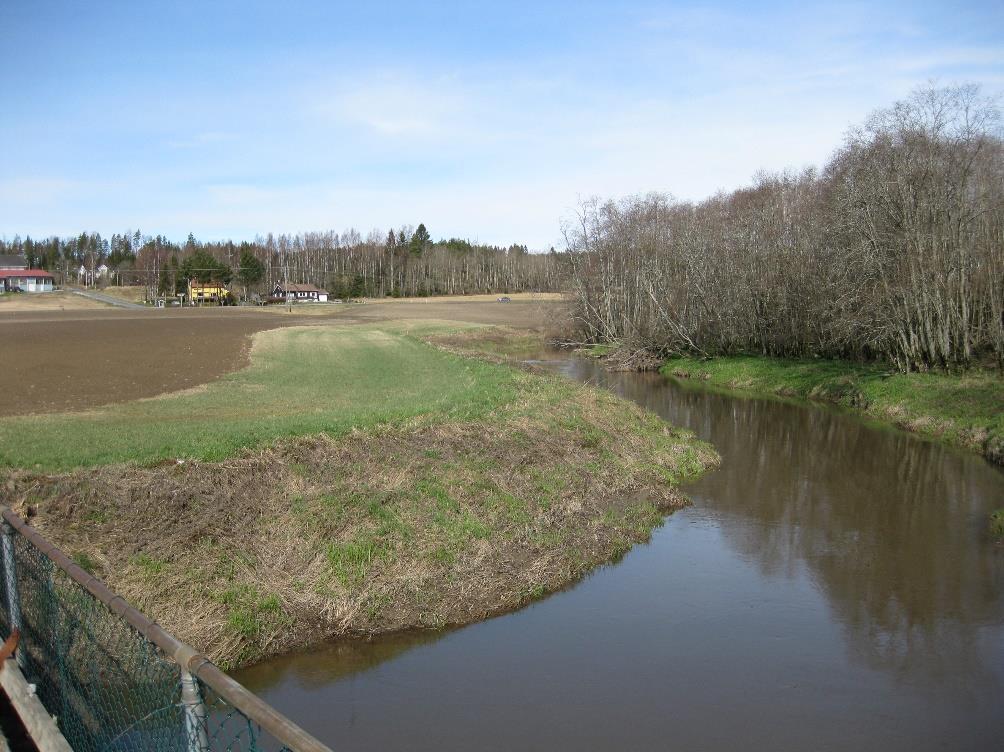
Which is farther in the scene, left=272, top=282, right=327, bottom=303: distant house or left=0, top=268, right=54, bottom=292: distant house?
left=272, top=282, right=327, bottom=303: distant house

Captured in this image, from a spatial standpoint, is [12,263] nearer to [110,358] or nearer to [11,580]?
[110,358]

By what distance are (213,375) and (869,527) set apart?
2218cm

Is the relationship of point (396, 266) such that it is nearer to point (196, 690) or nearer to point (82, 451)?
point (82, 451)

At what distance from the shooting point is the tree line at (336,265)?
127 metres

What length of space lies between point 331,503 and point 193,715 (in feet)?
30.5

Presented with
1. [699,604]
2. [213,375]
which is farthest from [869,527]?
[213,375]

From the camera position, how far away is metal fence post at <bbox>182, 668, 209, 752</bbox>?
3.75 meters

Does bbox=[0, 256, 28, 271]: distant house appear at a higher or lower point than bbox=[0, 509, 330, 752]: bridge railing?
higher

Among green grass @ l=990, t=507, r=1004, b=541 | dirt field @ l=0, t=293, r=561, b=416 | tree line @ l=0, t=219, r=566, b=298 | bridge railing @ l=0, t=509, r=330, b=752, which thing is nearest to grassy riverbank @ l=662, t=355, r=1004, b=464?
green grass @ l=990, t=507, r=1004, b=541

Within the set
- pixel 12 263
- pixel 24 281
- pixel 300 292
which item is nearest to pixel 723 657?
pixel 300 292

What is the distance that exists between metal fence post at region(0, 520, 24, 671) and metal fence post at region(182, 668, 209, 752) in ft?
9.82

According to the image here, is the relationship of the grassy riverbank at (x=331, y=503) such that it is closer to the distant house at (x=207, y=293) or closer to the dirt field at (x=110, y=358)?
the dirt field at (x=110, y=358)

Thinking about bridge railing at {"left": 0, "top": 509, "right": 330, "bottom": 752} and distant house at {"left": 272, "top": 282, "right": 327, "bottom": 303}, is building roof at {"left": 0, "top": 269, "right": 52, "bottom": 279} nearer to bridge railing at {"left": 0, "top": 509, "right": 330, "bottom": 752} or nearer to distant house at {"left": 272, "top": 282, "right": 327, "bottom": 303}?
distant house at {"left": 272, "top": 282, "right": 327, "bottom": 303}

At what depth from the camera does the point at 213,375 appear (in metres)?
29.0
